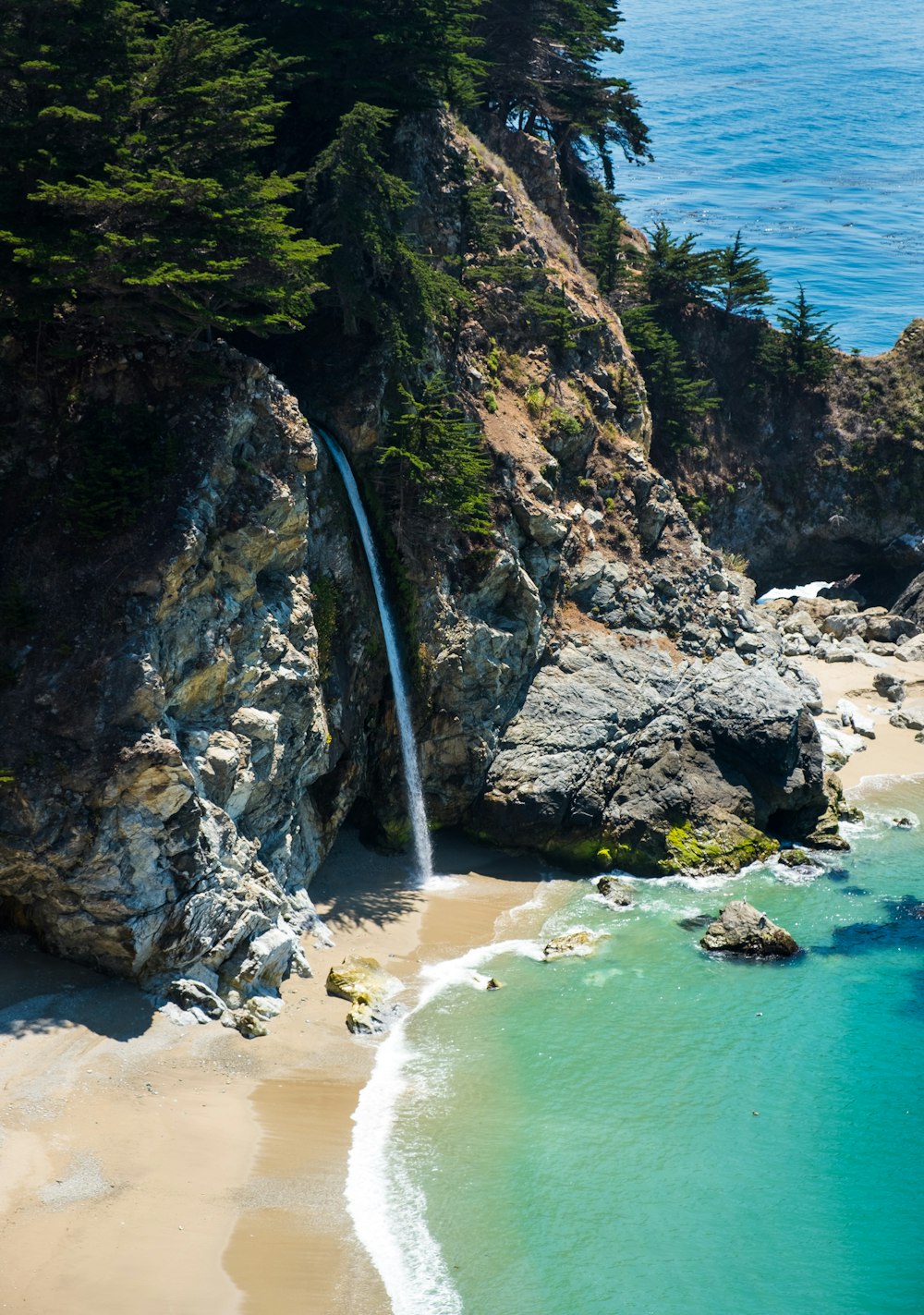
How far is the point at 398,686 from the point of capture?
3428cm

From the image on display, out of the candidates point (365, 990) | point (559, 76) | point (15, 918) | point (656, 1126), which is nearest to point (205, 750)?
point (15, 918)

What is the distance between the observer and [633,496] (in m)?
43.4

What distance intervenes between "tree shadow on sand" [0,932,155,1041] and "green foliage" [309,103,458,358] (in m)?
17.7

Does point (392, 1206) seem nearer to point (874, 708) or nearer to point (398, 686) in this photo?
point (398, 686)

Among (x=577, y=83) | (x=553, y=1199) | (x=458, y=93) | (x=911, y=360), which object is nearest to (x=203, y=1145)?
(x=553, y=1199)

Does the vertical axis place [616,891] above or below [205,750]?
below

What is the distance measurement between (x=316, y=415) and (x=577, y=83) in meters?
23.4

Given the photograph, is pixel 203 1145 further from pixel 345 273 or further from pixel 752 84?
pixel 752 84

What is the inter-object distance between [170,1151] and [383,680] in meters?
14.9

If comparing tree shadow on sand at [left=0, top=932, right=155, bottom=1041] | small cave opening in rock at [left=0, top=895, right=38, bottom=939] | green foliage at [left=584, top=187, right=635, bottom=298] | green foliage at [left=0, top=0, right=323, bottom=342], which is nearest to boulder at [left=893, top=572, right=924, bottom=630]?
green foliage at [left=584, top=187, right=635, bottom=298]

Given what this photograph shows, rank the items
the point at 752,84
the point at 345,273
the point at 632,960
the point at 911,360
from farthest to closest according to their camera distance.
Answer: the point at 752,84 < the point at 911,360 < the point at 345,273 < the point at 632,960

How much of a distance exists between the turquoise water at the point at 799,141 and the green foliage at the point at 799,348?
8.02 m

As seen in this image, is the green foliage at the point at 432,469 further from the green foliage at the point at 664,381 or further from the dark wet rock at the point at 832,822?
the green foliage at the point at 664,381

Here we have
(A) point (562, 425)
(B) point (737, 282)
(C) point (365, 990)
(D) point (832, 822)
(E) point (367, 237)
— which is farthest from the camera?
(B) point (737, 282)
